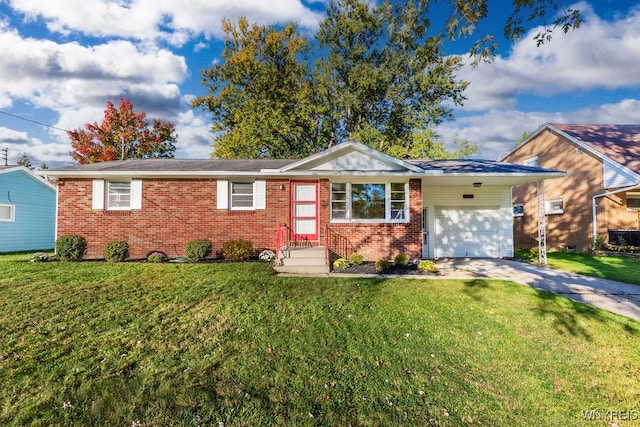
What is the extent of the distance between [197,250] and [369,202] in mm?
6001

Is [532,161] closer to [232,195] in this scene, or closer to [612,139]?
[612,139]

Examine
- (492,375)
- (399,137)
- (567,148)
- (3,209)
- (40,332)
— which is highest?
(399,137)

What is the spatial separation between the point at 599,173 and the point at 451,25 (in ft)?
48.9

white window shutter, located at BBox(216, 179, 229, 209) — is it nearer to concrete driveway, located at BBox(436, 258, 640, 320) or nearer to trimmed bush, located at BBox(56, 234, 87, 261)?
trimmed bush, located at BBox(56, 234, 87, 261)

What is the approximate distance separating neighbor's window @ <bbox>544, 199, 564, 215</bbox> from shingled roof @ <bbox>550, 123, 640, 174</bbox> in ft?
10.3

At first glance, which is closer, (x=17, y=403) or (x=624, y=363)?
(x=17, y=403)

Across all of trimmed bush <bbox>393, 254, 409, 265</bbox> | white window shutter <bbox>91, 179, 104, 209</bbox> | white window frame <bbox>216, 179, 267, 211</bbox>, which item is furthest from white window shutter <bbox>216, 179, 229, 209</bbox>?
trimmed bush <bbox>393, 254, 409, 265</bbox>

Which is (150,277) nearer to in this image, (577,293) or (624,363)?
(624,363)

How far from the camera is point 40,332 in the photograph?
187 inches

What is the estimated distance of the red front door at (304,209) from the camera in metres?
11.2

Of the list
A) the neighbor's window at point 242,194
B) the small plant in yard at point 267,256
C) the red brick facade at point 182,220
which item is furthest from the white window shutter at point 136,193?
the small plant in yard at point 267,256

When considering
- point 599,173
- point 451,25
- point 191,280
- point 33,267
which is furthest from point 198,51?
point 599,173

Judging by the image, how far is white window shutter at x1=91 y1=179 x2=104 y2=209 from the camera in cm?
1106

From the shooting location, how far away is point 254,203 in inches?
441
